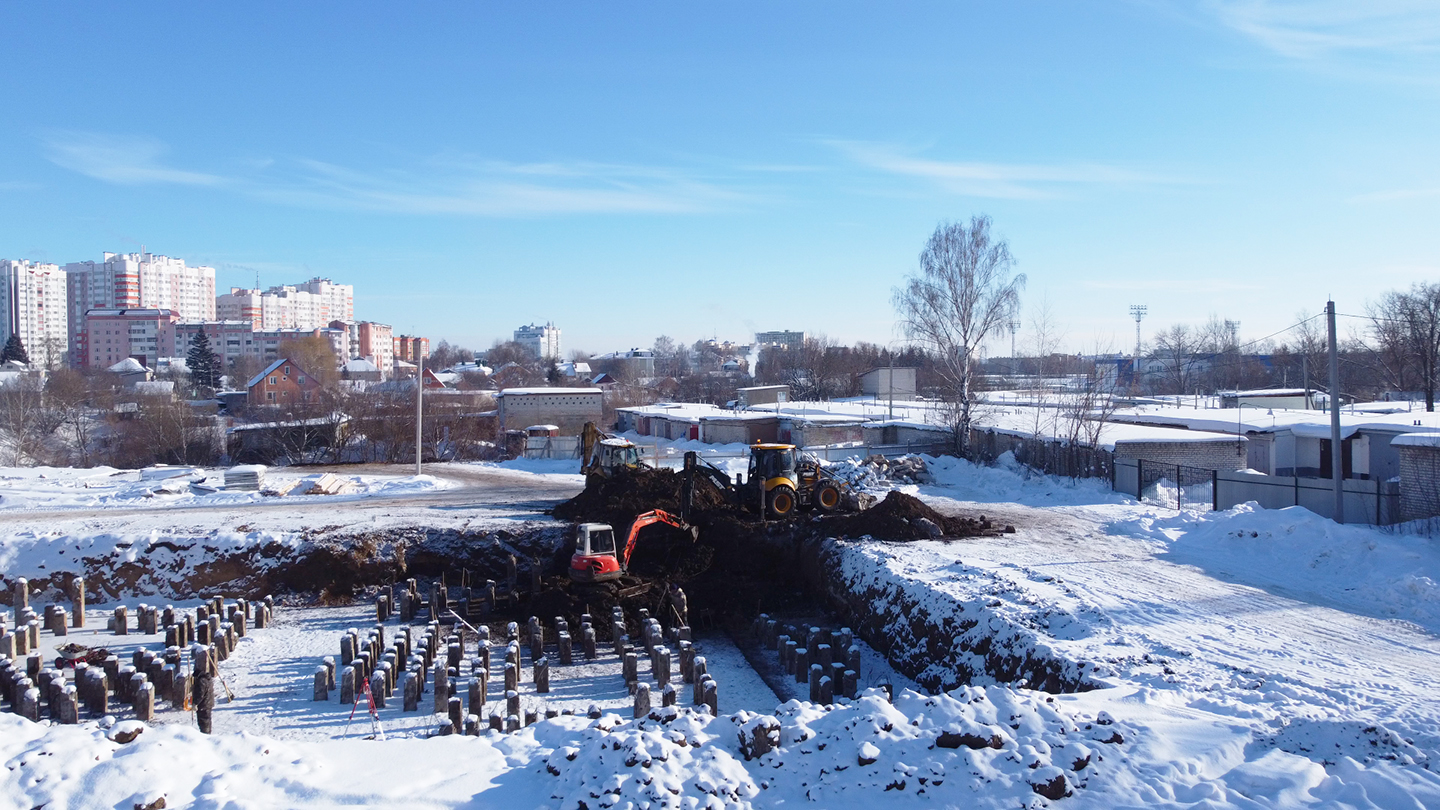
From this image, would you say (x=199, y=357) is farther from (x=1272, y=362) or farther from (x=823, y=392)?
(x=1272, y=362)

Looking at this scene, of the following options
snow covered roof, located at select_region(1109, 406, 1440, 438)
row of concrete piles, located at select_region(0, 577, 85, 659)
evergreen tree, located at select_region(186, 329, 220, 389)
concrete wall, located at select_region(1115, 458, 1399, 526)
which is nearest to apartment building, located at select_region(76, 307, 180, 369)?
evergreen tree, located at select_region(186, 329, 220, 389)

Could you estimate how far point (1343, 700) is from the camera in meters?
8.71

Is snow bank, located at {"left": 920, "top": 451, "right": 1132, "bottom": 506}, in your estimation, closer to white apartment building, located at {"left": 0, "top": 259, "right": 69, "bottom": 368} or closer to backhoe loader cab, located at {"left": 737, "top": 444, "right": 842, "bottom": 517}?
backhoe loader cab, located at {"left": 737, "top": 444, "right": 842, "bottom": 517}

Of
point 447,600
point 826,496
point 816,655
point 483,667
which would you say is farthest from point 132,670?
point 826,496

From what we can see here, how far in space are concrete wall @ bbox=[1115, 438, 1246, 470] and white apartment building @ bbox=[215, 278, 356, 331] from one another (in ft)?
486

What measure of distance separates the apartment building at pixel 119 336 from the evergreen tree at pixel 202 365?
42.4 metres

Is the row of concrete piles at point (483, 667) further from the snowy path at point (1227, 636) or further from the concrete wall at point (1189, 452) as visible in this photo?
the concrete wall at point (1189, 452)

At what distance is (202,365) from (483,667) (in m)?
83.4

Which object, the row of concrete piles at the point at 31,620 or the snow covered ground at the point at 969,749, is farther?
the row of concrete piles at the point at 31,620

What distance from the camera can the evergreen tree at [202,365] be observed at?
268 ft

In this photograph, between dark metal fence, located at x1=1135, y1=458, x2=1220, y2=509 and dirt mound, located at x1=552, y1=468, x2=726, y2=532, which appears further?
dark metal fence, located at x1=1135, y1=458, x2=1220, y2=509

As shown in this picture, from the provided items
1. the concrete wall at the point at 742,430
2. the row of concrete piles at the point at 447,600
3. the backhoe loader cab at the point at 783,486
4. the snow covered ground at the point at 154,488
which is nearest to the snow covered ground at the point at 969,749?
the row of concrete piles at the point at 447,600

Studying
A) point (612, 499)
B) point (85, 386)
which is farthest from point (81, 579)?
point (85, 386)

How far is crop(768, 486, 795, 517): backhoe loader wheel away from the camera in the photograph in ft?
63.2
